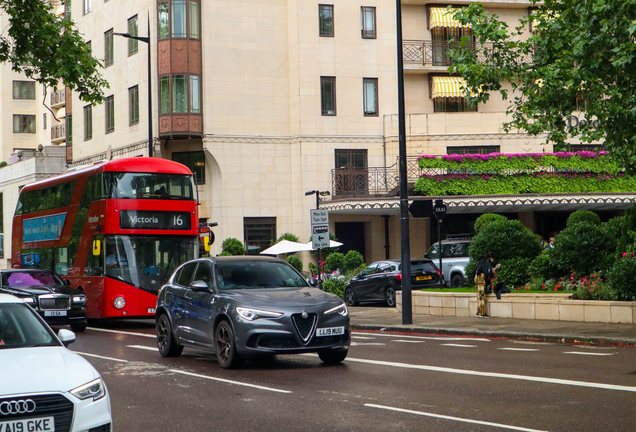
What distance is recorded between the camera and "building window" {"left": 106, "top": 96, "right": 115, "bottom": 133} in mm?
43531

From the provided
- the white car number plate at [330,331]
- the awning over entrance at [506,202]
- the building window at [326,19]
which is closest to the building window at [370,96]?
the building window at [326,19]

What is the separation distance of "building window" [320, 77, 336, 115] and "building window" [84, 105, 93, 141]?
13.0 m

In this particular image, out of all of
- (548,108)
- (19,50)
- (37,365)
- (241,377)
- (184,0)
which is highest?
(184,0)

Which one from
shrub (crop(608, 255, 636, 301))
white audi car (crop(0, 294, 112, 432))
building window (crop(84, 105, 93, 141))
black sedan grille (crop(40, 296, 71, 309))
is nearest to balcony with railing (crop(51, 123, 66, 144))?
building window (crop(84, 105, 93, 141))

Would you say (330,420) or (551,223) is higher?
(551,223)

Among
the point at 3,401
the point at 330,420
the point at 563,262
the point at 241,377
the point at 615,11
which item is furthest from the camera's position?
the point at 563,262

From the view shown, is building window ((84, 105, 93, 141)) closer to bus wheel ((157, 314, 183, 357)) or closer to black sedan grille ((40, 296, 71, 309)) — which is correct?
black sedan grille ((40, 296, 71, 309))

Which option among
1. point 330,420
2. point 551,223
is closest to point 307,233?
point 551,223

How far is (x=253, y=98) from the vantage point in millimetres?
40188

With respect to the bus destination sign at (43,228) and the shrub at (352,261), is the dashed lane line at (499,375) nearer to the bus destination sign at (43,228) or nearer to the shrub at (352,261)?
the bus destination sign at (43,228)

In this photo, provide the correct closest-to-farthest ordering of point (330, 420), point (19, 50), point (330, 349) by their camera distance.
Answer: point (330, 420) < point (330, 349) < point (19, 50)

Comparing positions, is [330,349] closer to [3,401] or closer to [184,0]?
[3,401]

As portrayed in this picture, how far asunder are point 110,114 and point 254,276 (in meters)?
32.2

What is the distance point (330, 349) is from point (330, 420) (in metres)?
4.13
